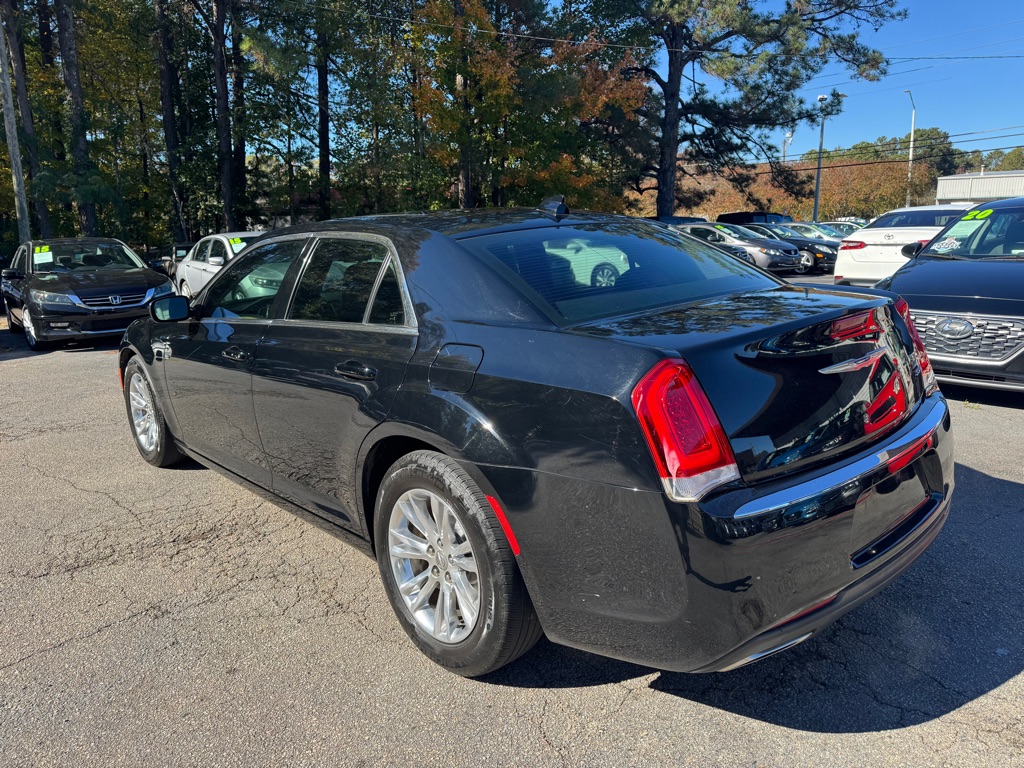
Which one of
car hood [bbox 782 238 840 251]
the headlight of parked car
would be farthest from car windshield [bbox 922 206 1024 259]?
car hood [bbox 782 238 840 251]

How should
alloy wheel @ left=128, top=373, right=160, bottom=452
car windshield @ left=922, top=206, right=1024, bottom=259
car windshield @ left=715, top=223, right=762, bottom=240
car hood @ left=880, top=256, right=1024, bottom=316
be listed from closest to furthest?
alloy wheel @ left=128, top=373, right=160, bottom=452 < car hood @ left=880, top=256, right=1024, bottom=316 < car windshield @ left=922, top=206, right=1024, bottom=259 < car windshield @ left=715, top=223, right=762, bottom=240

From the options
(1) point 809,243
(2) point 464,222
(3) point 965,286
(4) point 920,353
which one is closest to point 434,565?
(2) point 464,222

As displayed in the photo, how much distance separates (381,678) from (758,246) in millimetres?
20244

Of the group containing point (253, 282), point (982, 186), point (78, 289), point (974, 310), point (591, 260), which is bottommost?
point (78, 289)

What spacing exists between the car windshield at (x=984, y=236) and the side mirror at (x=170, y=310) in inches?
254

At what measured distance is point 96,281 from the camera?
11.1 m

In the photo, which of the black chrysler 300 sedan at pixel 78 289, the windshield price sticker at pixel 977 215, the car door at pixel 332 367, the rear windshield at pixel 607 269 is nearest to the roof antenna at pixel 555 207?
the rear windshield at pixel 607 269

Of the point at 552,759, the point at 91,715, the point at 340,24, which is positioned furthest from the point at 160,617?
the point at 340,24

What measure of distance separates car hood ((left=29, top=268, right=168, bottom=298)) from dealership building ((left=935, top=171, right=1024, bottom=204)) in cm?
4958

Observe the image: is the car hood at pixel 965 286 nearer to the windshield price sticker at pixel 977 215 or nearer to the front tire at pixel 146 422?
the windshield price sticker at pixel 977 215

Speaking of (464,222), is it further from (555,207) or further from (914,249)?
(914,249)

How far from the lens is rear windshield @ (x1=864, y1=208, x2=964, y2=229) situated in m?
11.0

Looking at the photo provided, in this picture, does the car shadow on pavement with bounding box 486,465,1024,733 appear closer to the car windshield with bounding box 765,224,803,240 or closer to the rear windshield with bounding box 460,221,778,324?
the rear windshield with bounding box 460,221,778,324

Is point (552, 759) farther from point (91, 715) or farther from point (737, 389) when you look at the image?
point (91, 715)
